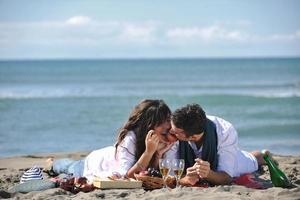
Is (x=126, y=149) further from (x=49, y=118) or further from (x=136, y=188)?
(x=49, y=118)

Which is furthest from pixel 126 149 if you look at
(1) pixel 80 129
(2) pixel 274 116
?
(2) pixel 274 116

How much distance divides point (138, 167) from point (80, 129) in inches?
399

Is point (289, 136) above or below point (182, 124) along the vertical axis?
below

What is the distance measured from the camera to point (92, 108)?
81.0 feet

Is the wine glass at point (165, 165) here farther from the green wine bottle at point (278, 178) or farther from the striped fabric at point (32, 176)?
the striped fabric at point (32, 176)

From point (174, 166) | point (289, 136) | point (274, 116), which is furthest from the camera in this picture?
point (274, 116)

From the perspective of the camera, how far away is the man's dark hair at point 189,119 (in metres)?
7.27

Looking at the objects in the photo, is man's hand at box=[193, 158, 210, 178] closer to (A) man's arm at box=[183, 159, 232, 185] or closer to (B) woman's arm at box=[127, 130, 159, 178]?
(A) man's arm at box=[183, 159, 232, 185]

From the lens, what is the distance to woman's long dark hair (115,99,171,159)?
8.02 meters

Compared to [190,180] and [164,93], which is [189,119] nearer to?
[190,180]

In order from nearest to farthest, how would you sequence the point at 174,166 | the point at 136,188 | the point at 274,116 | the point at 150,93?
the point at 174,166
the point at 136,188
the point at 274,116
the point at 150,93

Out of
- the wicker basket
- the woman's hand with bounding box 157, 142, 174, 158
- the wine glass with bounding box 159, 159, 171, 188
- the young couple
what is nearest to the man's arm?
the young couple

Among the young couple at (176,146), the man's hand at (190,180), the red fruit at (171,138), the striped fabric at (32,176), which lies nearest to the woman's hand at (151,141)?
the young couple at (176,146)

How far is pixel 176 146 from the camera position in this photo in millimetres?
8094
